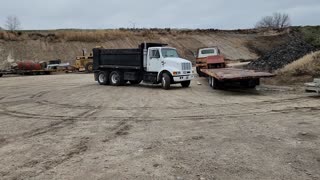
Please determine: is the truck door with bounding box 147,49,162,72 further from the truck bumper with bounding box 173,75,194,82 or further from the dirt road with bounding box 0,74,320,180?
the dirt road with bounding box 0,74,320,180

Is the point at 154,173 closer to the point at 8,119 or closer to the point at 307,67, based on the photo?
the point at 8,119

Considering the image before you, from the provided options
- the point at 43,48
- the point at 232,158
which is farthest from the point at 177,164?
the point at 43,48

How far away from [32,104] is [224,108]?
7855mm

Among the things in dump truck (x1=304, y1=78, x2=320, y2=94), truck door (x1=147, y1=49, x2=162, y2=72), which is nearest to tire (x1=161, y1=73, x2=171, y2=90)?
truck door (x1=147, y1=49, x2=162, y2=72)

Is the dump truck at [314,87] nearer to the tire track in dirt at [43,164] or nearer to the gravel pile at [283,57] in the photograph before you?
the gravel pile at [283,57]

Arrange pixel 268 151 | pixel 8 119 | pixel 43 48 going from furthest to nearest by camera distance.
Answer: pixel 43 48 → pixel 8 119 → pixel 268 151

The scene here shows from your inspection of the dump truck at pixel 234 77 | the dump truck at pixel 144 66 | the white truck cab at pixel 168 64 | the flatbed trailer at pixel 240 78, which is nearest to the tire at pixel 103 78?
the dump truck at pixel 144 66

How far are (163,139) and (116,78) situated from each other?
17043 mm

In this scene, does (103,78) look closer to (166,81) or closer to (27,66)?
(166,81)

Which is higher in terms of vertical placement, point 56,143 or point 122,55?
point 122,55

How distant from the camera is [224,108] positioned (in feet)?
48.2

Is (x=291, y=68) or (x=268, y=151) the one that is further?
(x=291, y=68)

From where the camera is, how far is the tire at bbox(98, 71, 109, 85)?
1062 inches

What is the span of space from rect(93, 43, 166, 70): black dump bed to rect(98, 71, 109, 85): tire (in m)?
0.46
